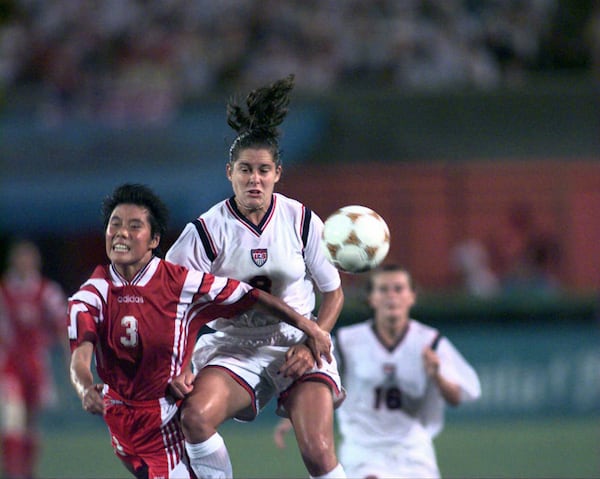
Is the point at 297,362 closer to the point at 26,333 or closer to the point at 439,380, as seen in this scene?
the point at 439,380

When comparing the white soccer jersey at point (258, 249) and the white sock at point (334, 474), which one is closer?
the white sock at point (334, 474)

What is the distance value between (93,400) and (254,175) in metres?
1.32

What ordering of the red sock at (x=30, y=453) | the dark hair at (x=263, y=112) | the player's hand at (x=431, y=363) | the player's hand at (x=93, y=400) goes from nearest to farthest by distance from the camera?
the player's hand at (x=93, y=400), the dark hair at (x=263, y=112), the player's hand at (x=431, y=363), the red sock at (x=30, y=453)

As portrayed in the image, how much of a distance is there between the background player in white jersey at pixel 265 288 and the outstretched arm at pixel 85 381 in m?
0.45

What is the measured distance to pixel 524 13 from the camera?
603 inches

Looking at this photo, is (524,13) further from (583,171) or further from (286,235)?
(286,235)

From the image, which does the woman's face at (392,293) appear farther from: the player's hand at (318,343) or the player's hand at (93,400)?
the player's hand at (93,400)

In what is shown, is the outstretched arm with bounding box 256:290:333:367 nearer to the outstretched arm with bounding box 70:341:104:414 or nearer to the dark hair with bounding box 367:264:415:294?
the outstretched arm with bounding box 70:341:104:414

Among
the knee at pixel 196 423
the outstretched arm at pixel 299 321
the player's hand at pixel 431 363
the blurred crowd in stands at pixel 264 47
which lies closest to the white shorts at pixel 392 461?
the player's hand at pixel 431 363

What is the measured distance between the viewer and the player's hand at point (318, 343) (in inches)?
205

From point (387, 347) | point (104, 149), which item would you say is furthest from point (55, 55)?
point (387, 347)

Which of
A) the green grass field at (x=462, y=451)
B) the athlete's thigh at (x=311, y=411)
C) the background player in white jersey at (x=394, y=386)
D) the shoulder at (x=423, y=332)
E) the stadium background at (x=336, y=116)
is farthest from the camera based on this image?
the stadium background at (x=336, y=116)

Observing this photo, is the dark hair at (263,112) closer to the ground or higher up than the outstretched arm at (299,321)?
higher up

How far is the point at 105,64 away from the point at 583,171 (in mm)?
6336
